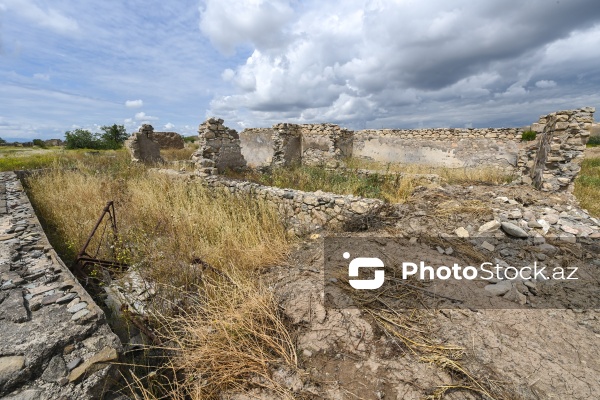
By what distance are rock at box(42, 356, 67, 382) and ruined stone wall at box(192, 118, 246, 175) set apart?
662cm

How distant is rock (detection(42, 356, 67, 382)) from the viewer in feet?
5.96

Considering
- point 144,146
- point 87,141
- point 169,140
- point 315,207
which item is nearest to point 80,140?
point 87,141

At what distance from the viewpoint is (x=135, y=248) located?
409 centimetres

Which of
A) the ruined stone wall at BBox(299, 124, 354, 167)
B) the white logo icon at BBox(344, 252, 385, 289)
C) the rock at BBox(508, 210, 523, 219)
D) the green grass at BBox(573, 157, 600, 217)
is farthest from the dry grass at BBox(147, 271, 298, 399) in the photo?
the ruined stone wall at BBox(299, 124, 354, 167)

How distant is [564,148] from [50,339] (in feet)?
30.3

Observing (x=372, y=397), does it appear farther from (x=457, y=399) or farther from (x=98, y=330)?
(x=98, y=330)

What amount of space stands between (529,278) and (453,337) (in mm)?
1737

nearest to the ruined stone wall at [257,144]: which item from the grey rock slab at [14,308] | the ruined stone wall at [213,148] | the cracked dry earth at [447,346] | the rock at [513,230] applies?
the ruined stone wall at [213,148]

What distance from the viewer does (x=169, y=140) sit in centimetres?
2052

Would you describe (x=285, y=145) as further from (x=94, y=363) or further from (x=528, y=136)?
(x=94, y=363)

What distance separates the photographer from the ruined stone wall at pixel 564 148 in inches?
241

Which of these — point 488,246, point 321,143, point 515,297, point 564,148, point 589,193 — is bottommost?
point 589,193

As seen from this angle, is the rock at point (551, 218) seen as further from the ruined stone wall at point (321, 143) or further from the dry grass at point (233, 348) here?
the ruined stone wall at point (321, 143)

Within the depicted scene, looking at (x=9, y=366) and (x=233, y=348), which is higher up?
(x=9, y=366)
